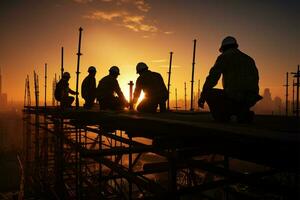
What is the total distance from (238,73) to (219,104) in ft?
2.28

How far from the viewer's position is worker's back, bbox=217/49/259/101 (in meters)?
4.19

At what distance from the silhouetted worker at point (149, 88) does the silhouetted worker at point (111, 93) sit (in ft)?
6.21

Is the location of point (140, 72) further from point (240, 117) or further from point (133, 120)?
point (240, 117)

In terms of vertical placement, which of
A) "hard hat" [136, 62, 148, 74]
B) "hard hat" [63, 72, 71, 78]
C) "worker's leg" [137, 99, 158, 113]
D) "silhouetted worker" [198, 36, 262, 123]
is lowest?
"worker's leg" [137, 99, 158, 113]

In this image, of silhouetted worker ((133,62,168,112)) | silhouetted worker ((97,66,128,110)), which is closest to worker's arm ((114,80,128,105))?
silhouetted worker ((97,66,128,110))

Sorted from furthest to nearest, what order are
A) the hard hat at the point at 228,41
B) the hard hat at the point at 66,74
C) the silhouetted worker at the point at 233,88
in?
1. the hard hat at the point at 66,74
2. the hard hat at the point at 228,41
3. the silhouetted worker at the point at 233,88

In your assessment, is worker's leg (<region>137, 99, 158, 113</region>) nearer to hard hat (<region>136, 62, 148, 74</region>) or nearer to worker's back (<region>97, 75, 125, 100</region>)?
hard hat (<region>136, 62, 148, 74</region>)

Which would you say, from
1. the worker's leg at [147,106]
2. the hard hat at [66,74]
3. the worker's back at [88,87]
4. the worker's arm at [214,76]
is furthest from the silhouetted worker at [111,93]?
the worker's arm at [214,76]

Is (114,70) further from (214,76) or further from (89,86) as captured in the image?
(214,76)

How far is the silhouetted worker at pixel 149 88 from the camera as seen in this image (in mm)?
7633

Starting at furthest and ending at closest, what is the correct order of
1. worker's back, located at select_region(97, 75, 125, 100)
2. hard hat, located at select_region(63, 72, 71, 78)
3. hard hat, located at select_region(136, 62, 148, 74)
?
hard hat, located at select_region(63, 72, 71, 78)
worker's back, located at select_region(97, 75, 125, 100)
hard hat, located at select_region(136, 62, 148, 74)

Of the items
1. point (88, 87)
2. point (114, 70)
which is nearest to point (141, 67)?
point (114, 70)

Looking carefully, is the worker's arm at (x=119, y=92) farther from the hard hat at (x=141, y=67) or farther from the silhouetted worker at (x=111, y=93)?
the hard hat at (x=141, y=67)

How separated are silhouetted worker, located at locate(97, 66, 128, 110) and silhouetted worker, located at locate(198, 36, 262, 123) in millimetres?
5585
